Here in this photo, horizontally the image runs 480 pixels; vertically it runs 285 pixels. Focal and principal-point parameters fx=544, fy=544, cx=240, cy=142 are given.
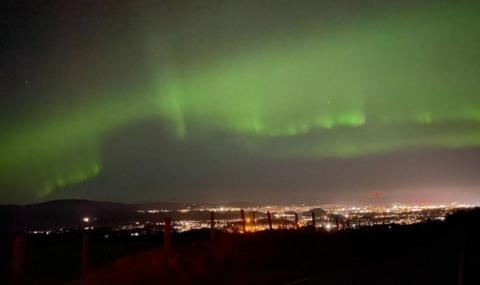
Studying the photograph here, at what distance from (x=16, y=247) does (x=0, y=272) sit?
8.72m

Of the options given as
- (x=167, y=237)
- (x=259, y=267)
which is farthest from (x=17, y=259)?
(x=259, y=267)

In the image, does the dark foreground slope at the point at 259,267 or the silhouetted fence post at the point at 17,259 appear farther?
the dark foreground slope at the point at 259,267

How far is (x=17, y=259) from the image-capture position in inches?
582

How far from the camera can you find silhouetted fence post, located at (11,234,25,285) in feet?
48.2

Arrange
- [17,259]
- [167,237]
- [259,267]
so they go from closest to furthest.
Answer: [17,259] < [167,237] < [259,267]

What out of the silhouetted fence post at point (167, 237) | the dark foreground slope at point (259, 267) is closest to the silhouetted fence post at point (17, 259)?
the dark foreground slope at point (259, 267)

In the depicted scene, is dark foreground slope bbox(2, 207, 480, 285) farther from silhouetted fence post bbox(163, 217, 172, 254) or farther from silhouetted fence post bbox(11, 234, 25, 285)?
silhouetted fence post bbox(11, 234, 25, 285)

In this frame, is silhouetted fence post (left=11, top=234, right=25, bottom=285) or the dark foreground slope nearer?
silhouetted fence post (left=11, top=234, right=25, bottom=285)

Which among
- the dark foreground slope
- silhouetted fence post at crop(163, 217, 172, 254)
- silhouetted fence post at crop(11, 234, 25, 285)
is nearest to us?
silhouetted fence post at crop(11, 234, 25, 285)

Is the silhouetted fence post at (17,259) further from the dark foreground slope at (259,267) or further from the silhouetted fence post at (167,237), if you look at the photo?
the silhouetted fence post at (167,237)

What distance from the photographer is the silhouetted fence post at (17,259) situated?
1469 centimetres

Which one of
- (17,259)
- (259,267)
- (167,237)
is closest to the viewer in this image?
(17,259)

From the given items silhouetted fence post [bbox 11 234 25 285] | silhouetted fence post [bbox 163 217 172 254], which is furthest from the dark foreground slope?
silhouetted fence post [bbox 11 234 25 285]

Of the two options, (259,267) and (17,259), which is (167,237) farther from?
(17,259)
